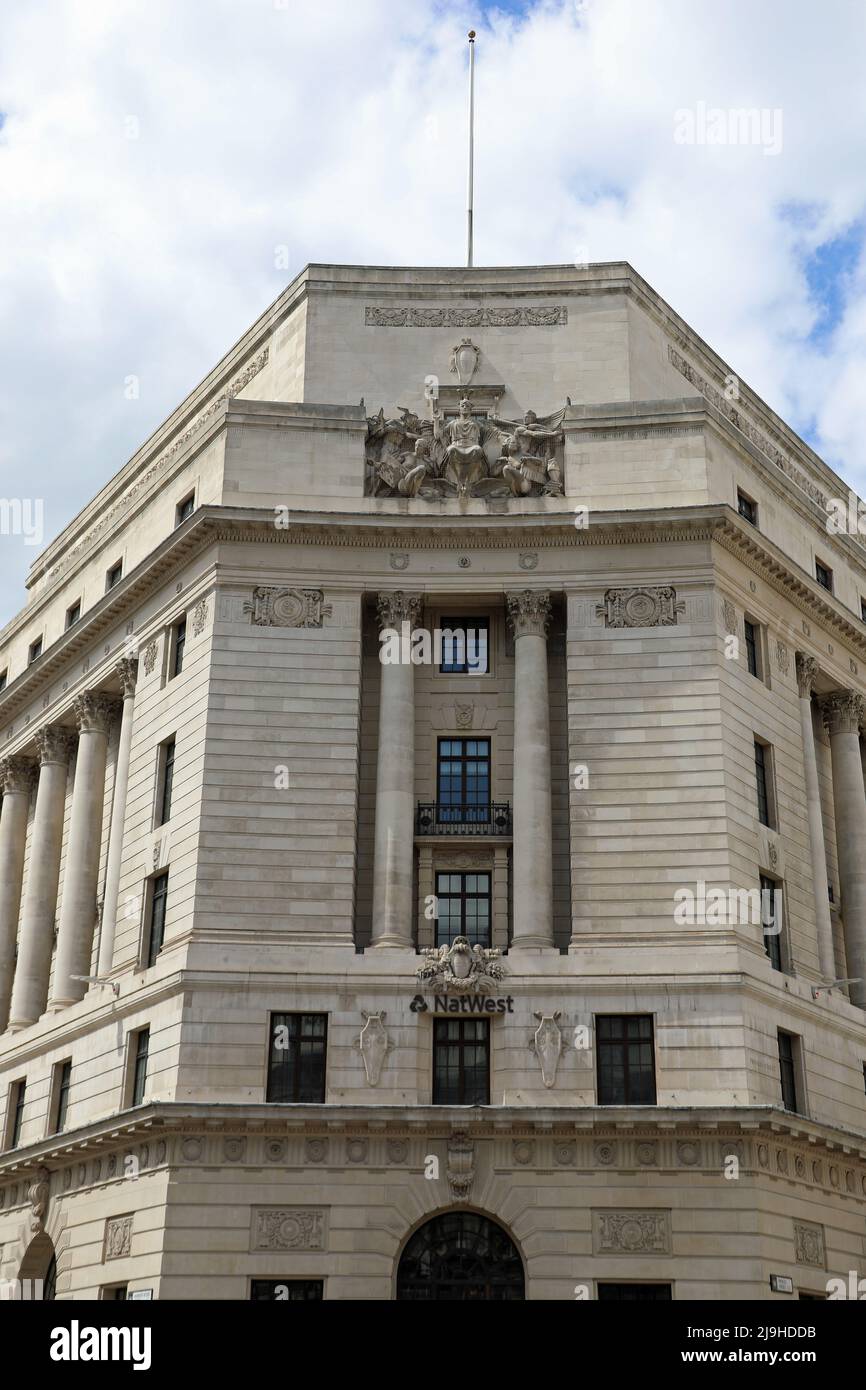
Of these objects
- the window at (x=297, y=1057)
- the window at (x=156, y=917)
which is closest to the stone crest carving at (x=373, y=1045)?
the window at (x=297, y=1057)

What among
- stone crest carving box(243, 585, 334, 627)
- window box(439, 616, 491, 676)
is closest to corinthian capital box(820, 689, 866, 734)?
window box(439, 616, 491, 676)

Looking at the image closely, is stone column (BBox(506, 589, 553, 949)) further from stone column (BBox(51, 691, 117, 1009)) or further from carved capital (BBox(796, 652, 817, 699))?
stone column (BBox(51, 691, 117, 1009))

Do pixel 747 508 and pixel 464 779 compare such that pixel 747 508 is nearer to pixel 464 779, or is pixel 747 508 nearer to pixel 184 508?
pixel 464 779

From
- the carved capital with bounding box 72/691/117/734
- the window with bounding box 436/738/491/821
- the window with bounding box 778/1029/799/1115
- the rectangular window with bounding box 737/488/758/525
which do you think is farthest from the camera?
the carved capital with bounding box 72/691/117/734

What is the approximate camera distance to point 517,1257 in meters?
39.7

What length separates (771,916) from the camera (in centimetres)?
4503

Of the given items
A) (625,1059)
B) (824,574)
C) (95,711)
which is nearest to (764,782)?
(625,1059)

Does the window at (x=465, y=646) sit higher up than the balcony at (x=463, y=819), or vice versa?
the window at (x=465, y=646)

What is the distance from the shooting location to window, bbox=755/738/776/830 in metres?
46.1

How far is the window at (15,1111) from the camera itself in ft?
167

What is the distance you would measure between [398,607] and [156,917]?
36.6 feet

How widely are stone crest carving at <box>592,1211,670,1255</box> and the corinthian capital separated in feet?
64.6

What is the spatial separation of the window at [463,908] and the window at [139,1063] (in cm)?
838

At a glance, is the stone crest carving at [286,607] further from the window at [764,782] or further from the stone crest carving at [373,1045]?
the window at [764,782]
